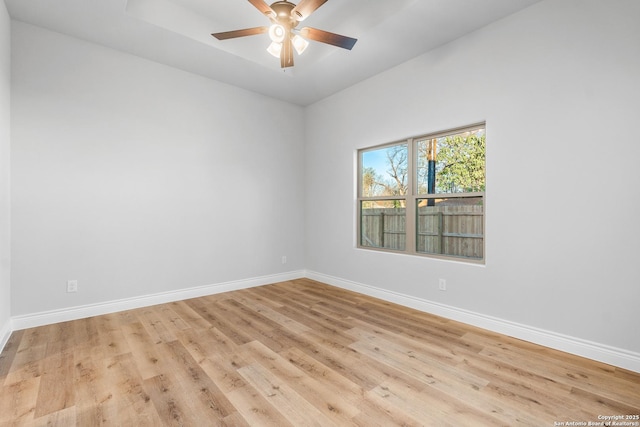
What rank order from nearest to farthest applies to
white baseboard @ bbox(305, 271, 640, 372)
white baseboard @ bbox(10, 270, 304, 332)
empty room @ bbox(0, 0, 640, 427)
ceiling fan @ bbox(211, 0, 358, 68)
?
1. empty room @ bbox(0, 0, 640, 427)
2. white baseboard @ bbox(305, 271, 640, 372)
3. ceiling fan @ bbox(211, 0, 358, 68)
4. white baseboard @ bbox(10, 270, 304, 332)

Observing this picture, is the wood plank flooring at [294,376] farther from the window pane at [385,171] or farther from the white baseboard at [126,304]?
the window pane at [385,171]

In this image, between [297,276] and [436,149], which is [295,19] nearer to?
[436,149]

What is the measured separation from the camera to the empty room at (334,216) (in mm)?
1942

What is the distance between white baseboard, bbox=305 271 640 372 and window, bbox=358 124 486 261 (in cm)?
56

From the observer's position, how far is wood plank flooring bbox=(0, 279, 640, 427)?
5.42ft

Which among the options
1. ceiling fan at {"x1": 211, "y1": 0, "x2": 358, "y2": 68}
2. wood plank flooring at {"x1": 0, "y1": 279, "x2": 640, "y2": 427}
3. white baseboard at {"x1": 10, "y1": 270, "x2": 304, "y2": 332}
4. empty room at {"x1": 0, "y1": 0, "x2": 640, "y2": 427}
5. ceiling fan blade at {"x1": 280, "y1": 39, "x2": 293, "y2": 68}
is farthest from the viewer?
white baseboard at {"x1": 10, "y1": 270, "x2": 304, "y2": 332}

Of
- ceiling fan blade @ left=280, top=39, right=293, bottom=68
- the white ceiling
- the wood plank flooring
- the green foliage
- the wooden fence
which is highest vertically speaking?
the white ceiling

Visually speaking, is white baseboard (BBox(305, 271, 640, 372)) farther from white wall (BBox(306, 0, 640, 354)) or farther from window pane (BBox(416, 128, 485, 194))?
window pane (BBox(416, 128, 485, 194))

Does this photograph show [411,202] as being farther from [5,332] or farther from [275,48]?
[5,332]

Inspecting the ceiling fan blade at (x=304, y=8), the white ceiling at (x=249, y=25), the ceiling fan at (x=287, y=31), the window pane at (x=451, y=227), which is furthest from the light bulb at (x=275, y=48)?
the window pane at (x=451, y=227)

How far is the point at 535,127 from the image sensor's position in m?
2.57

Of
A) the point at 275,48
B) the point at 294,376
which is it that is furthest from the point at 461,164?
the point at 294,376

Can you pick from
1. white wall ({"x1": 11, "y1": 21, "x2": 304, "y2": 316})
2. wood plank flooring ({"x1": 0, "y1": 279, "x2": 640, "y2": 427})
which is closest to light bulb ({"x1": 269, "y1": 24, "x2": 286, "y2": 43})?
white wall ({"x1": 11, "y1": 21, "x2": 304, "y2": 316})

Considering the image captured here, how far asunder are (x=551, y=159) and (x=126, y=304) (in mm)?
4488
